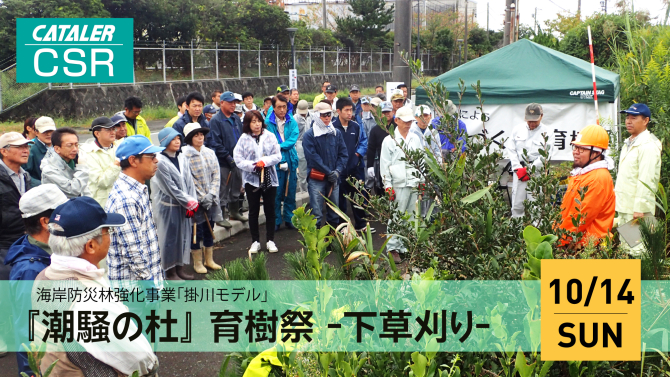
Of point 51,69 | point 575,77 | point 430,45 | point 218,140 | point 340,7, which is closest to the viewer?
point 218,140

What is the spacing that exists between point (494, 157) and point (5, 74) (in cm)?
2309

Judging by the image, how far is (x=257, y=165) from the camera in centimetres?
702

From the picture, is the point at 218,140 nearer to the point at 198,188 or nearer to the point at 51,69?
the point at 198,188

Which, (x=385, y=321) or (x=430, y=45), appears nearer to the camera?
(x=385, y=321)

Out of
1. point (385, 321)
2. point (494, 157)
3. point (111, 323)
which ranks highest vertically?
point (494, 157)

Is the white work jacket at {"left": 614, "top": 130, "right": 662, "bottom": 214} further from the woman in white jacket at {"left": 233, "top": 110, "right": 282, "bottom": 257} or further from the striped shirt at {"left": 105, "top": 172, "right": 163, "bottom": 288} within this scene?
the striped shirt at {"left": 105, "top": 172, "right": 163, "bottom": 288}

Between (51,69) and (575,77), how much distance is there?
54.3 feet

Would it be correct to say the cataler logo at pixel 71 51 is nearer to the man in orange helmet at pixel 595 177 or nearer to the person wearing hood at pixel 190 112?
the person wearing hood at pixel 190 112

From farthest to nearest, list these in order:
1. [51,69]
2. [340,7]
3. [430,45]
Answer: [340,7] → [430,45] → [51,69]

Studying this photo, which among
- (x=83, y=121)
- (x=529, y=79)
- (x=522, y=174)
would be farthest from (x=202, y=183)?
(x=83, y=121)

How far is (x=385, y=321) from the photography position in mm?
1893

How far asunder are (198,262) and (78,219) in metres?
4.09

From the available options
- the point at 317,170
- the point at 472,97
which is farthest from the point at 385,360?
the point at 472,97

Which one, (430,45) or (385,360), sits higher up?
(430,45)
